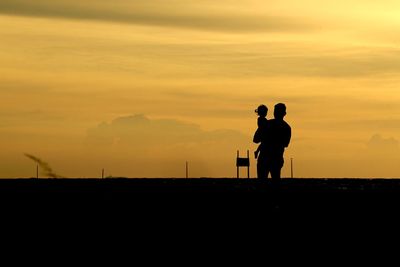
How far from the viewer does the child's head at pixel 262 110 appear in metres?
25.1

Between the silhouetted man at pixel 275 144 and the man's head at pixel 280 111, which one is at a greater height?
the man's head at pixel 280 111

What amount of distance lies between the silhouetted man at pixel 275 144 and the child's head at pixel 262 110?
250 mm

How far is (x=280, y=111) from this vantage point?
81.7ft

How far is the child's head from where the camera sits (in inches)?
987

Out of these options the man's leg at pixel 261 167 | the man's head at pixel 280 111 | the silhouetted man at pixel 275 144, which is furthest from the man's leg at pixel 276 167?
the man's head at pixel 280 111

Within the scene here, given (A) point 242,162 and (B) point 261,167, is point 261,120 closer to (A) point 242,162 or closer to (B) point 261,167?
(B) point 261,167

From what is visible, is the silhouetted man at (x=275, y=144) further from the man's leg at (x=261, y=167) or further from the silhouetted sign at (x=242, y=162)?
the silhouetted sign at (x=242, y=162)

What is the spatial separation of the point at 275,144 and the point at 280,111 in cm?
72
